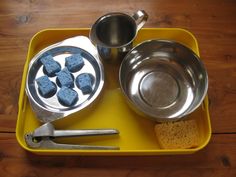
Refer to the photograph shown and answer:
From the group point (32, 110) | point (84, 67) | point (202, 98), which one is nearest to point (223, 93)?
point (202, 98)

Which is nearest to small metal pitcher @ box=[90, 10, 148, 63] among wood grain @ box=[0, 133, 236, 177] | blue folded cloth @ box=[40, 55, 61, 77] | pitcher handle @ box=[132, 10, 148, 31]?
pitcher handle @ box=[132, 10, 148, 31]

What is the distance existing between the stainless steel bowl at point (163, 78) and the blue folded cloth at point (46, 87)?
0.15 metres

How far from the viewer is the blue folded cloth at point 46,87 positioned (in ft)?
2.22

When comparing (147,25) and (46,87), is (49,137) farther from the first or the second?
(147,25)

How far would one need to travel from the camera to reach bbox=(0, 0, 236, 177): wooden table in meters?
0.62

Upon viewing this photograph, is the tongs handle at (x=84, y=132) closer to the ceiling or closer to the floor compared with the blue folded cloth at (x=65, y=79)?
closer to the floor

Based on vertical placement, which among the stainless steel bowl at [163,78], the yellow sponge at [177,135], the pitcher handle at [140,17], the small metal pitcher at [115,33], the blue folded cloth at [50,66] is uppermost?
the pitcher handle at [140,17]

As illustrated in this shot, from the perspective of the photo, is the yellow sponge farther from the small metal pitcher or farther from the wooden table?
the small metal pitcher

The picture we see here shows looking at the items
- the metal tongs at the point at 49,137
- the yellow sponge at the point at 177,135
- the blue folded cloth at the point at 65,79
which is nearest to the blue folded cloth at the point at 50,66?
the blue folded cloth at the point at 65,79

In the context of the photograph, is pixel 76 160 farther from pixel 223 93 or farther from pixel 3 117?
pixel 223 93

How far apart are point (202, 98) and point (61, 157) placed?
312 millimetres

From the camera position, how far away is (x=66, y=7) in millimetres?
828

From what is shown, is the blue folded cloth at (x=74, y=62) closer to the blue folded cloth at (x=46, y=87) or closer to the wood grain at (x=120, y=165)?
the blue folded cloth at (x=46, y=87)

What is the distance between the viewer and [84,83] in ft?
2.24
